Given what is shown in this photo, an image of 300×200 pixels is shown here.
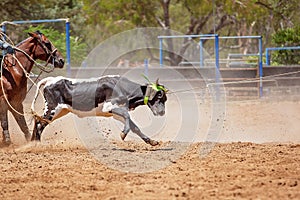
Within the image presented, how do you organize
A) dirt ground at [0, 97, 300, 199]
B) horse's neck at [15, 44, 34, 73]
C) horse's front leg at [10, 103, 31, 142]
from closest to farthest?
dirt ground at [0, 97, 300, 199]
horse's neck at [15, 44, 34, 73]
horse's front leg at [10, 103, 31, 142]

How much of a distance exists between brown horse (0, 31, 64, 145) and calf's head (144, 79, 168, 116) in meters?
2.36

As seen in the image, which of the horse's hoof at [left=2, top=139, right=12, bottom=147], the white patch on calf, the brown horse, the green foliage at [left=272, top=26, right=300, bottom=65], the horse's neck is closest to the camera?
the white patch on calf

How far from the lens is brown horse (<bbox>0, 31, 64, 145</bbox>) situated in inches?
425

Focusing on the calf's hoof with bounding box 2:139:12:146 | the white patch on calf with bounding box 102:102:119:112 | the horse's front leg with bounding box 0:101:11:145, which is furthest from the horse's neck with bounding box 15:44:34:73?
the white patch on calf with bounding box 102:102:119:112

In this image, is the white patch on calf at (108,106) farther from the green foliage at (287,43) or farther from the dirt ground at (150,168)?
the green foliage at (287,43)

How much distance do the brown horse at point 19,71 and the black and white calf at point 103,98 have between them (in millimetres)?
770

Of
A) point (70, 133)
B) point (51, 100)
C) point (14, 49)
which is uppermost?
point (14, 49)

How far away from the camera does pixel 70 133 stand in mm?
12281

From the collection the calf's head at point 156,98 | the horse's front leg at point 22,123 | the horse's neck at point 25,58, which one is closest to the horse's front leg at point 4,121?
the horse's front leg at point 22,123

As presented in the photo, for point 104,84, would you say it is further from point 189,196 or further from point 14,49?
point 189,196

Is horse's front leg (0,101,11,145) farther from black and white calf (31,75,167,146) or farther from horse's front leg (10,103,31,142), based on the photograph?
black and white calf (31,75,167,146)

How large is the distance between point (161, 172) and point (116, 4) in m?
29.6

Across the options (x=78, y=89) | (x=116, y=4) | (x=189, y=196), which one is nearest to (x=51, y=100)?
(x=78, y=89)

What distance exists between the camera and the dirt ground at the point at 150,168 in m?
6.46
